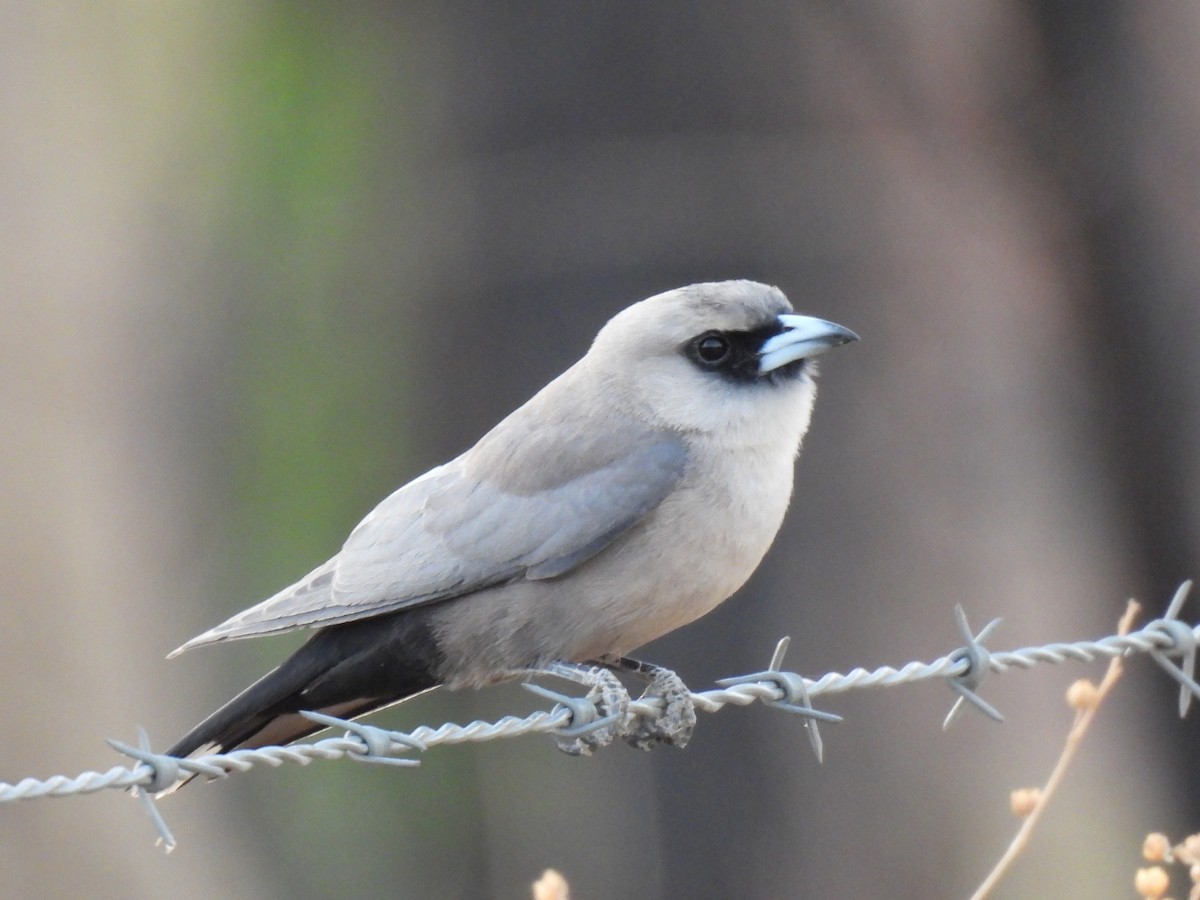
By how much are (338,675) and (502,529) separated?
0.60 m

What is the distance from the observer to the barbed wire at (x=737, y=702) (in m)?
3.01

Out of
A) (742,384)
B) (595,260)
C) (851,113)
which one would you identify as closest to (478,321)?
(595,260)

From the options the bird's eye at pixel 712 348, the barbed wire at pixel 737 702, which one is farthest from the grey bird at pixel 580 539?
the barbed wire at pixel 737 702

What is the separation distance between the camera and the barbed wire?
9.88ft

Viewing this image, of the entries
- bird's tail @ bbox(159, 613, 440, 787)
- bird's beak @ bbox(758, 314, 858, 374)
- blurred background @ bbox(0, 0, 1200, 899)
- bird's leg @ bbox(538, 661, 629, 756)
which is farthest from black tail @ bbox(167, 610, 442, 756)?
blurred background @ bbox(0, 0, 1200, 899)

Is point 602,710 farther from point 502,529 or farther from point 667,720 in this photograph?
point 502,529

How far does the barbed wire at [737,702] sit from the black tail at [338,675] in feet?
2.11

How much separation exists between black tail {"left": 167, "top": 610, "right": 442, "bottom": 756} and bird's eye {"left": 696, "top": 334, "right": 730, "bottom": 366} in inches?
43.7

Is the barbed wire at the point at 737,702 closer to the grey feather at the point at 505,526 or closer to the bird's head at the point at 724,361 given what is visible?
the grey feather at the point at 505,526

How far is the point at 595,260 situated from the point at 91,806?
16.4ft

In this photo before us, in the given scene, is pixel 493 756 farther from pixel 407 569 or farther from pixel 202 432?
pixel 407 569

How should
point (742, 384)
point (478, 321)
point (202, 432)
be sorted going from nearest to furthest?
point (742, 384), point (478, 321), point (202, 432)

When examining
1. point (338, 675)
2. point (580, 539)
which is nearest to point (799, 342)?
point (580, 539)

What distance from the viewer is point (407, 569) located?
433 centimetres
